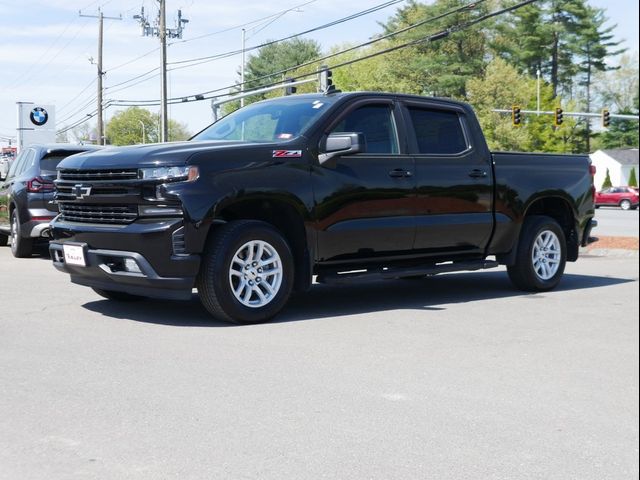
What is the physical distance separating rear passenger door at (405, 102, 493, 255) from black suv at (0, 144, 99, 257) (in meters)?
6.28

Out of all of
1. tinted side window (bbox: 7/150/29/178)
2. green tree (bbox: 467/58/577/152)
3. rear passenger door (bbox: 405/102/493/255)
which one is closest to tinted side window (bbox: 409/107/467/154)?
rear passenger door (bbox: 405/102/493/255)

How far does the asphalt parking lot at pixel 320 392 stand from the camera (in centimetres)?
365

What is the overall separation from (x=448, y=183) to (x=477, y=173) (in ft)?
1.52

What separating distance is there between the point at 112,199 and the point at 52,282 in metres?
3.47

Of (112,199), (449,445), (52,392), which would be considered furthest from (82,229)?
(449,445)

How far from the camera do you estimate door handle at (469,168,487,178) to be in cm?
858

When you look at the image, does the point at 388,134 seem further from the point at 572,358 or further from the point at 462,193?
the point at 572,358

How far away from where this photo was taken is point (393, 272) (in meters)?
7.86

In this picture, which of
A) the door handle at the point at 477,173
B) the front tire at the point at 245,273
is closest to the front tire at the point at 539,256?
the door handle at the point at 477,173

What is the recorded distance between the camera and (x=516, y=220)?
8977 millimetres

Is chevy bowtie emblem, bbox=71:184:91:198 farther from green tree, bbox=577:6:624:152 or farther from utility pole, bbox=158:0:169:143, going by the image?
utility pole, bbox=158:0:169:143

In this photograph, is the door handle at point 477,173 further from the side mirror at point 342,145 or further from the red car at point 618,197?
the red car at point 618,197

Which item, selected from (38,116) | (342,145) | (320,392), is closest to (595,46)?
(320,392)

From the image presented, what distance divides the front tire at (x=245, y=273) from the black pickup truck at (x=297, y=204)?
0.04 ft
